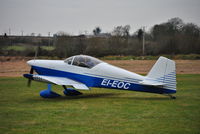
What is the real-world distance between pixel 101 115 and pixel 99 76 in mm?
3450

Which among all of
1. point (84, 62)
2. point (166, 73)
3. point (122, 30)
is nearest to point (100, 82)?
point (84, 62)

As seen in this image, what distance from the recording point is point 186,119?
8.58m

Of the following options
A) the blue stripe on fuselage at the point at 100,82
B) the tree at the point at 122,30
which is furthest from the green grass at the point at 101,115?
the tree at the point at 122,30

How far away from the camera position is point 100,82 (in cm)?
1244

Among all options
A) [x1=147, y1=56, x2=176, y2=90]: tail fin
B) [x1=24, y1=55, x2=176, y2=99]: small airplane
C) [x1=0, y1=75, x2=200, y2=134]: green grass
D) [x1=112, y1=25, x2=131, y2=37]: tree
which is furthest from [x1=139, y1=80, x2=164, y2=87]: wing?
[x1=112, y1=25, x2=131, y2=37]: tree

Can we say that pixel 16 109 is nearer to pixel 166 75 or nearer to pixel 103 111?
pixel 103 111

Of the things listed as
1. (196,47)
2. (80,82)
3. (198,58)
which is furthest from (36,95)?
(196,47)

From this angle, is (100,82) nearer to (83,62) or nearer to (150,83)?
(83,62)

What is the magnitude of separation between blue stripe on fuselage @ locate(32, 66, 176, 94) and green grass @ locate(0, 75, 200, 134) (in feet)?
1.36

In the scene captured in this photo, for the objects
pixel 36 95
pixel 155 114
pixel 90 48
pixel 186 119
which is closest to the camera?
pixel 186 119

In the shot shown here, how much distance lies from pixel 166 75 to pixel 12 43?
3897cm

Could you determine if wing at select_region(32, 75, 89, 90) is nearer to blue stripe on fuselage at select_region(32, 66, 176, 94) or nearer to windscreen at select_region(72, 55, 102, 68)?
blue stripe on fuselage at select_region(32, 66, 176, 94)

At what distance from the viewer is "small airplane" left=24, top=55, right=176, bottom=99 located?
11492 mm

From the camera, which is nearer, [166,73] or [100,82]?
[166,73]
